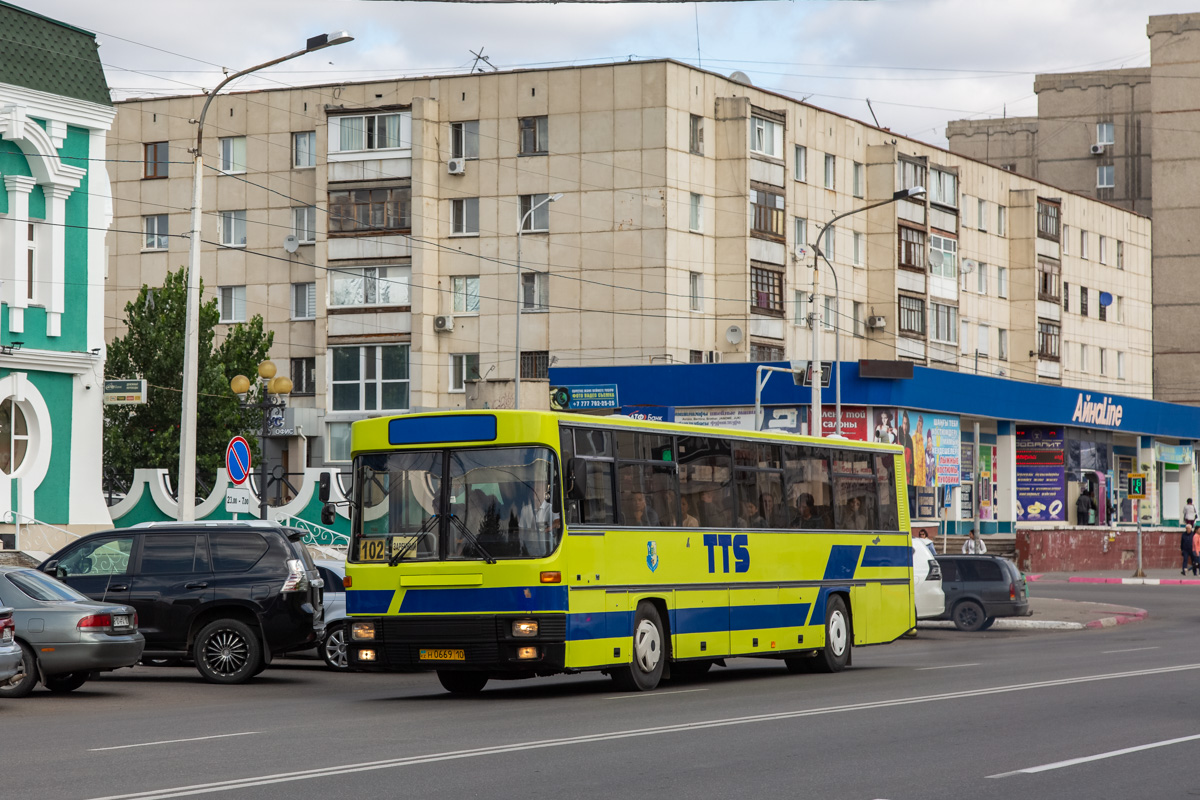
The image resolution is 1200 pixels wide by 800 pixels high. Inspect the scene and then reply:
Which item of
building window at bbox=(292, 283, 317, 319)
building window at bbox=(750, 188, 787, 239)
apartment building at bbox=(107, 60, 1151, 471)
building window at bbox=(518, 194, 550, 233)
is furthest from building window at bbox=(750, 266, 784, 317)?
building window at bbox=(292, 283, 317, 319)

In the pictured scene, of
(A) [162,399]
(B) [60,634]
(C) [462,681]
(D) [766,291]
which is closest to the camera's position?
(B) [60,634]

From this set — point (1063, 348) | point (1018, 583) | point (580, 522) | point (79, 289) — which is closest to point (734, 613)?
point (580, 522)

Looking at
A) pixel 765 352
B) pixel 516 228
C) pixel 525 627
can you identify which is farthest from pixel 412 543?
pixel 765 352

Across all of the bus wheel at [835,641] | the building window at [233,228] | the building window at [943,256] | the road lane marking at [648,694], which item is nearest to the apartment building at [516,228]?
the building window at [233,228]

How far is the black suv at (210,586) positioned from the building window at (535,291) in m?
37.4

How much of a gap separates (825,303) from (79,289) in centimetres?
3441

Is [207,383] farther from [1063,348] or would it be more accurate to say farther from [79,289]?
[1063,348]

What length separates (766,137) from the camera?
188 feet

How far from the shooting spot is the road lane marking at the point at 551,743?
9680 mm

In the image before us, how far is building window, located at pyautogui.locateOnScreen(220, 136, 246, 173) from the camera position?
2386 inches

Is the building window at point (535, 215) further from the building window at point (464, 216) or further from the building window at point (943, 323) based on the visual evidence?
the building window at point (943, 323)

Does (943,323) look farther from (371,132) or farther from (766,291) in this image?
(371,132)

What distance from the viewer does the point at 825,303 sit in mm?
60938

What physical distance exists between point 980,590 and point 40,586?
18965 millimetres
